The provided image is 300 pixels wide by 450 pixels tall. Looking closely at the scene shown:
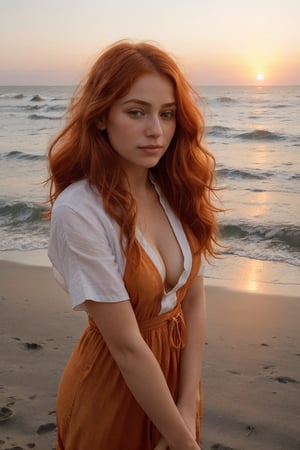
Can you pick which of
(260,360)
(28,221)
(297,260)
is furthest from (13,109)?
(260,360)

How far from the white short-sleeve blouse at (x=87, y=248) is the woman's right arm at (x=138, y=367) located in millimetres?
45

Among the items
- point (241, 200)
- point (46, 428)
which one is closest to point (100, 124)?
point (46, 428)

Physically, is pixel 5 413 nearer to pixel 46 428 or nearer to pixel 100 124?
pixel 46 428

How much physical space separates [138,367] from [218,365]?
9.24 feet

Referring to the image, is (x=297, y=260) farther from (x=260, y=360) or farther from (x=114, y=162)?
(x=114, y=162)

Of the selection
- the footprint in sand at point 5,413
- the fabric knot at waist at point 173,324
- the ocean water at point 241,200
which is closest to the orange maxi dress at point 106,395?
the fabric knot at waist at point 173,324

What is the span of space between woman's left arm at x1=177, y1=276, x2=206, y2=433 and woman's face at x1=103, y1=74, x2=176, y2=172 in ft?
1.70

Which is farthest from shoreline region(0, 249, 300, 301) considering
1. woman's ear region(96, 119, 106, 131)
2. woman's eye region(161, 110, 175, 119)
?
woman's ear region(96, 119, 106, 131)

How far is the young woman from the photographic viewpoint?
173 centimetres

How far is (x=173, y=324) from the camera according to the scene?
1944 mm

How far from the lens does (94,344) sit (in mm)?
1920

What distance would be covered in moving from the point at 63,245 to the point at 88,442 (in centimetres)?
66

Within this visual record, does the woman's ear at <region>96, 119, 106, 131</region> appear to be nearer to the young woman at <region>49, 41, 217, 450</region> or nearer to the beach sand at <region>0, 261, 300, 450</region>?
the young woman at <region>49, 41, 217, 450</region>

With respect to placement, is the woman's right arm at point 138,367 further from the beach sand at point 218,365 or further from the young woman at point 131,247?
the beach sand at point 218,365
